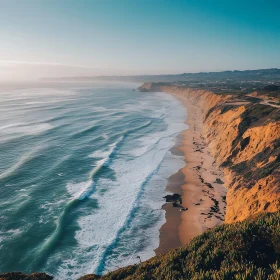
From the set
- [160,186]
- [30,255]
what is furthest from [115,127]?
[30,255]

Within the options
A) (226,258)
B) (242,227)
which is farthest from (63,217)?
(226,258)

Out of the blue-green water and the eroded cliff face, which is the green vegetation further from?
the blue-green water

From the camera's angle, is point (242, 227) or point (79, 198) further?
point (79, 198)

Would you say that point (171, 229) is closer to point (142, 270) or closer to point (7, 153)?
point (142, 270)

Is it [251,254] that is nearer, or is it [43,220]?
[251,254]

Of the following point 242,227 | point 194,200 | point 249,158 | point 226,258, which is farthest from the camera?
point 249,158

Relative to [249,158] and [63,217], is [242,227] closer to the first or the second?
[63,217]

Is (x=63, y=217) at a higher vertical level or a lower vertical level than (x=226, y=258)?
lower

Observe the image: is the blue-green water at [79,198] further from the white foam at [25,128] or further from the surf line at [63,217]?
the white foam at [25,128]
